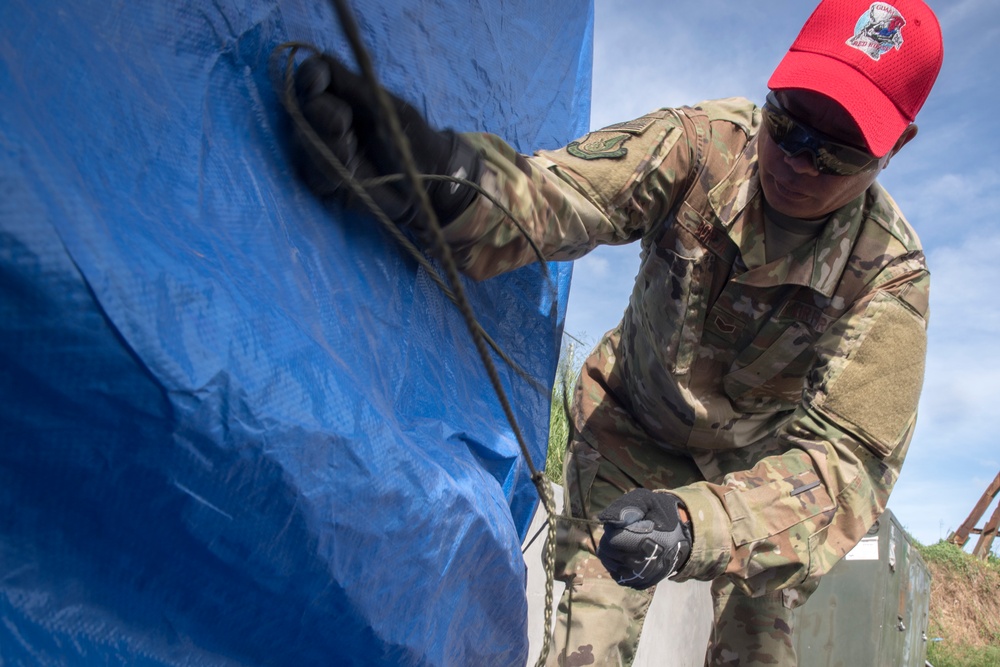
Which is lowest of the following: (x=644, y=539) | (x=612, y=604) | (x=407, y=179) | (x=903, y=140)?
(x=612, y=604)

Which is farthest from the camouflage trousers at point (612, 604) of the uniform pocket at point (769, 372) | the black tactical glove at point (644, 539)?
the black tactical glove at point (644, 539)

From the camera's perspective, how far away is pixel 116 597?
831mm

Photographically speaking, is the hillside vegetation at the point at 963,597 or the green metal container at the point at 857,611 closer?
the green metal container at the point at 857,611

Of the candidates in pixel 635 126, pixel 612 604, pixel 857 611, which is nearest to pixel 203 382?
pixel 635 126

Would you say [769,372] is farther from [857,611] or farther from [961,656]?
[961,656]

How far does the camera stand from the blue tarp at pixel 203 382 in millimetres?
734

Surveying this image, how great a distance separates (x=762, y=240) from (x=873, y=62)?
15.8 inches

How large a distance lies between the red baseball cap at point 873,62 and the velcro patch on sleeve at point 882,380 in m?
0.32

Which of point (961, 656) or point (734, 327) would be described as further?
point (961, 656)

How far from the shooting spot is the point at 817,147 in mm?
1621

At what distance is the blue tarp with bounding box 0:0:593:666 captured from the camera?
734 mm

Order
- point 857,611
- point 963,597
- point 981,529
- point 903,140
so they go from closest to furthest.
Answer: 1. point 903,140
2. point 857,611
3. point 963,597
4. point 981,529

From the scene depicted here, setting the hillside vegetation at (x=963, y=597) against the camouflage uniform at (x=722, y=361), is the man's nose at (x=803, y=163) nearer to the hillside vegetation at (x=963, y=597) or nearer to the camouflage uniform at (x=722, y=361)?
the camouflage uniform at (x=722, y=361)

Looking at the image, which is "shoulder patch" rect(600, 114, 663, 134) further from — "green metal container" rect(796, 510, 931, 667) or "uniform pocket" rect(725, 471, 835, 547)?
"green metal container" rect(796, 510, 931, 667)
